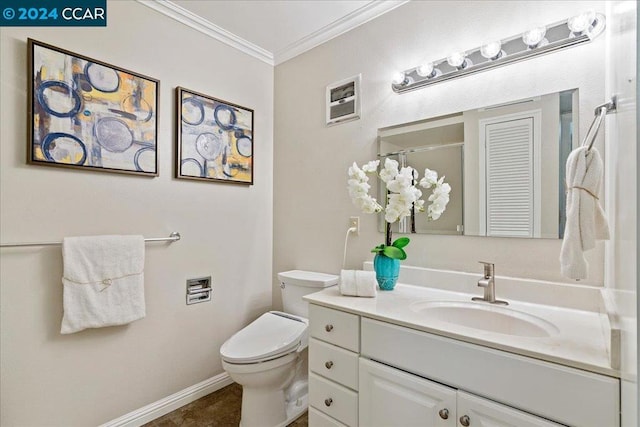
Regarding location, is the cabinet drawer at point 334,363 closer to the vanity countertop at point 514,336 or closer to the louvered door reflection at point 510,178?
the vanity countertop at point 514,336

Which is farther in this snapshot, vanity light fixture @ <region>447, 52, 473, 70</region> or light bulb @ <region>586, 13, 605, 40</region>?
vanity light fixture @ <region>447, 52, 473, 70</region>

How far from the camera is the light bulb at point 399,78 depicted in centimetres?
162

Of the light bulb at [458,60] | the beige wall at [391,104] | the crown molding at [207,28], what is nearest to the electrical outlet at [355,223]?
the beige wall at [391,104]

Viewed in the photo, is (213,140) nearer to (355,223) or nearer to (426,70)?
(355,223)

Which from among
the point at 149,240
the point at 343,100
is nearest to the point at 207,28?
the point at 343,100

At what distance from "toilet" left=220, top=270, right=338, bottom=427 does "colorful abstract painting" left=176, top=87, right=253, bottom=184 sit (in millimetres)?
848

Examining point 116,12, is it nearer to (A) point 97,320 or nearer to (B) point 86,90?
(B) point 86,90

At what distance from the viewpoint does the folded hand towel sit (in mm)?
1381

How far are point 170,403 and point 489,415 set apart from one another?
1.75 meters

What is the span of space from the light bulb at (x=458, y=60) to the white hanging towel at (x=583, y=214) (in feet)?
2.60

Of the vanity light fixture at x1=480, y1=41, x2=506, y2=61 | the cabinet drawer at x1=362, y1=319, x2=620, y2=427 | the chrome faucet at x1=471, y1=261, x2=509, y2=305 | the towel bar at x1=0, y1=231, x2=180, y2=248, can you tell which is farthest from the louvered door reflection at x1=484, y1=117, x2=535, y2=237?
the towel bar at x1=0, y1=231, x2=180, y2=248

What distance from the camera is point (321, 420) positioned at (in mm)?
1334

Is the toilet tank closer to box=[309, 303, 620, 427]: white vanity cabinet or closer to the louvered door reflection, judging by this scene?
box=[309, 303, 620, 427]: white vanity cabinet

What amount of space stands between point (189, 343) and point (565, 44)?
2.45 meters
